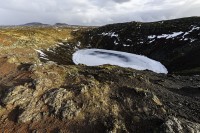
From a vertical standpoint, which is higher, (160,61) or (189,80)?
(189,80)

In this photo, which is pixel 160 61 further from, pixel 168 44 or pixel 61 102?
pixel 61 102

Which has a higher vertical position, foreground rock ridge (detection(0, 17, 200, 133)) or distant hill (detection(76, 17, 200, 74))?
foreground rock ridge (detection(0, 17, 200, 133))

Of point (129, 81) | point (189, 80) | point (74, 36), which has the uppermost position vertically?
point (129, 81)

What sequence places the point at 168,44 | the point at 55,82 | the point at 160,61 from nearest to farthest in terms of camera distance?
1. the point at 55,82
2. the point at 160,61
3. the point at 168,44

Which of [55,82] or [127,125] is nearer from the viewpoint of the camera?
[127,125]

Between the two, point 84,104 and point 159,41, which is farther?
point 159,41

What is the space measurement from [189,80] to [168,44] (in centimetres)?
6406

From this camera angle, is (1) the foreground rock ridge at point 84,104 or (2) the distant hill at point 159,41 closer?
(1) the foreground rock ridge at point 84,104

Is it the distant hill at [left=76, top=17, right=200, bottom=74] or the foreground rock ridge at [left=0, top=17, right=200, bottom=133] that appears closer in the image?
the foreground rock ridge at [left=0, top=17, right=200, bottom=133]

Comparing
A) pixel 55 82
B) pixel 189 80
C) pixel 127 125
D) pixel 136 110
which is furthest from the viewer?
pixel 189 80

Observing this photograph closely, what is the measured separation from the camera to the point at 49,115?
31.7 m

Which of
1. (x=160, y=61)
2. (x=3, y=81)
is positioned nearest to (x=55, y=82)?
(x=3, y=81)

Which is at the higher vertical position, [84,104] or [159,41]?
[84,104]

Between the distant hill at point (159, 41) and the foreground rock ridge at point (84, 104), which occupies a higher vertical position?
the foreground rock ridge at point (84, 104)
